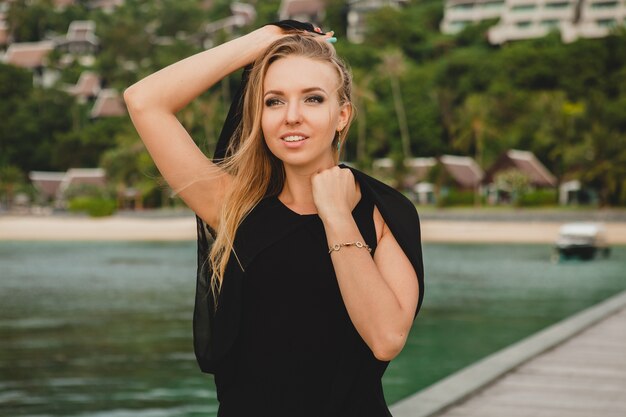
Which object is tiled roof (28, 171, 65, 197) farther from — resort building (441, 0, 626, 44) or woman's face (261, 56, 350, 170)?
woman's face (261, 56, 350, 170)

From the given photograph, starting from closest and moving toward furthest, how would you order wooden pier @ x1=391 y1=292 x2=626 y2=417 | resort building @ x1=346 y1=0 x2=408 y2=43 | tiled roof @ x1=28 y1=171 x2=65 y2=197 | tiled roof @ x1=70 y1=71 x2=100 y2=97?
wooden pier @ x1=391 y1=292 x2=626 y2=417
tiled roof @ x1=28 y1=171 x2=65 y2=197
tiled roof @ x1=70 y1=71 x2=100 y2=97
resort building @ x1=346 y1=0 x2=408 y2=43

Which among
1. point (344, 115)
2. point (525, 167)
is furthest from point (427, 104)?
point (344, 115)

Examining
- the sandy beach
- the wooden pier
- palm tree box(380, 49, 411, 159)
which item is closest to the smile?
the wooden pier

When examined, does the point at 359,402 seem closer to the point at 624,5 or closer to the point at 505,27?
the point at 505,27

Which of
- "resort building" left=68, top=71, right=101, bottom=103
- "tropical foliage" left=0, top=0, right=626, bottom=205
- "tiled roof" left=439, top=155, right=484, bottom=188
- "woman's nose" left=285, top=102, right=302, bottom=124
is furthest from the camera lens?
"resort building" left=68, top=71, right=101, bottom=103

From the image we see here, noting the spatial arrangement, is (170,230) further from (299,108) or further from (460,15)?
(299,108)

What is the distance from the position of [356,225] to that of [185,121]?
6307 centimetres

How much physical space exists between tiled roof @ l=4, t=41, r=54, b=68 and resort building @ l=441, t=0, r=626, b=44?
127 ft

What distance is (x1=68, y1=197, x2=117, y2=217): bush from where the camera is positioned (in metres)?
60.4

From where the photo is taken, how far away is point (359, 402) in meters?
1.75

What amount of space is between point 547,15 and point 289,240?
8736 centimetres

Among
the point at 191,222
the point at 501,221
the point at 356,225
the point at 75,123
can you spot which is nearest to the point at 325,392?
the point at 356,225

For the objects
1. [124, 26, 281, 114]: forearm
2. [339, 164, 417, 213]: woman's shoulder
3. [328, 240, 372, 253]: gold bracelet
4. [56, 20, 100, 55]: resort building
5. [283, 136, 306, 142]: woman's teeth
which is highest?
[56, 20, 100, 55]: resort building

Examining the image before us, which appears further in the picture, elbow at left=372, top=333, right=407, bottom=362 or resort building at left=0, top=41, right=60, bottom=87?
resort building at left=0, top=41, right=60, bottom=87
